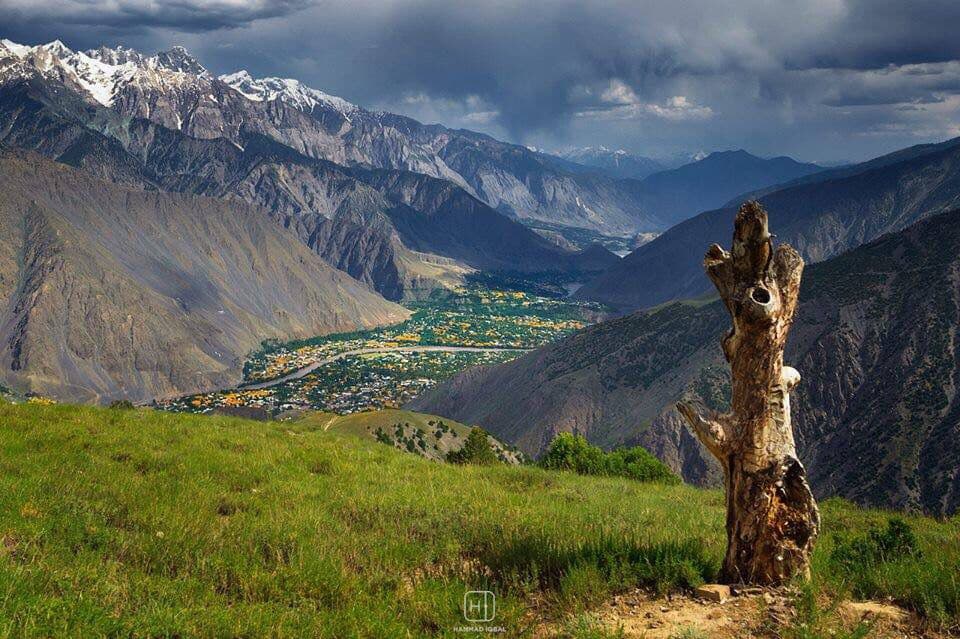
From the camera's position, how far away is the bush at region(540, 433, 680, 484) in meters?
22.8

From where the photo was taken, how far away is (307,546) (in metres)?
7.69

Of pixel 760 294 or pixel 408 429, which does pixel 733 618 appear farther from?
pixel 408 429

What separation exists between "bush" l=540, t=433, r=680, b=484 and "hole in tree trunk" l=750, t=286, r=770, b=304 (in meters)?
13.8

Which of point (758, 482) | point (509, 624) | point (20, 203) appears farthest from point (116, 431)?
point (20, 203)

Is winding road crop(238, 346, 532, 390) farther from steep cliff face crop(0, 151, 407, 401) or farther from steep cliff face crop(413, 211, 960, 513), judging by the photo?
steep cliff face crop(413, 211, 960, 513)

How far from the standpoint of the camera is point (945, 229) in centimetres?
8956

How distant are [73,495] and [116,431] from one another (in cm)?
543

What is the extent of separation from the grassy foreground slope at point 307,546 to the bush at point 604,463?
9.74 metres

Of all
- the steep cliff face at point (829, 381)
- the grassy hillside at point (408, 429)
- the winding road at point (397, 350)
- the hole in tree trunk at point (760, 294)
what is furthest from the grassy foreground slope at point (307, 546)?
the winding road at point (397, 350)

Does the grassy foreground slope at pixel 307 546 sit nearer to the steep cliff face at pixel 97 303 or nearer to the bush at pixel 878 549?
the bush at pixel 878 549

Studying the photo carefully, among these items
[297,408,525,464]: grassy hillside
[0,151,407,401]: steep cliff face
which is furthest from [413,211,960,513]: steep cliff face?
[0,151,407,401]: steep cliff face

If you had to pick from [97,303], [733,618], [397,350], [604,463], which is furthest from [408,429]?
[397,350]

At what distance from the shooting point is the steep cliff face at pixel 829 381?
58.8m

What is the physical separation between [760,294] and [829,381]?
3240 inches
